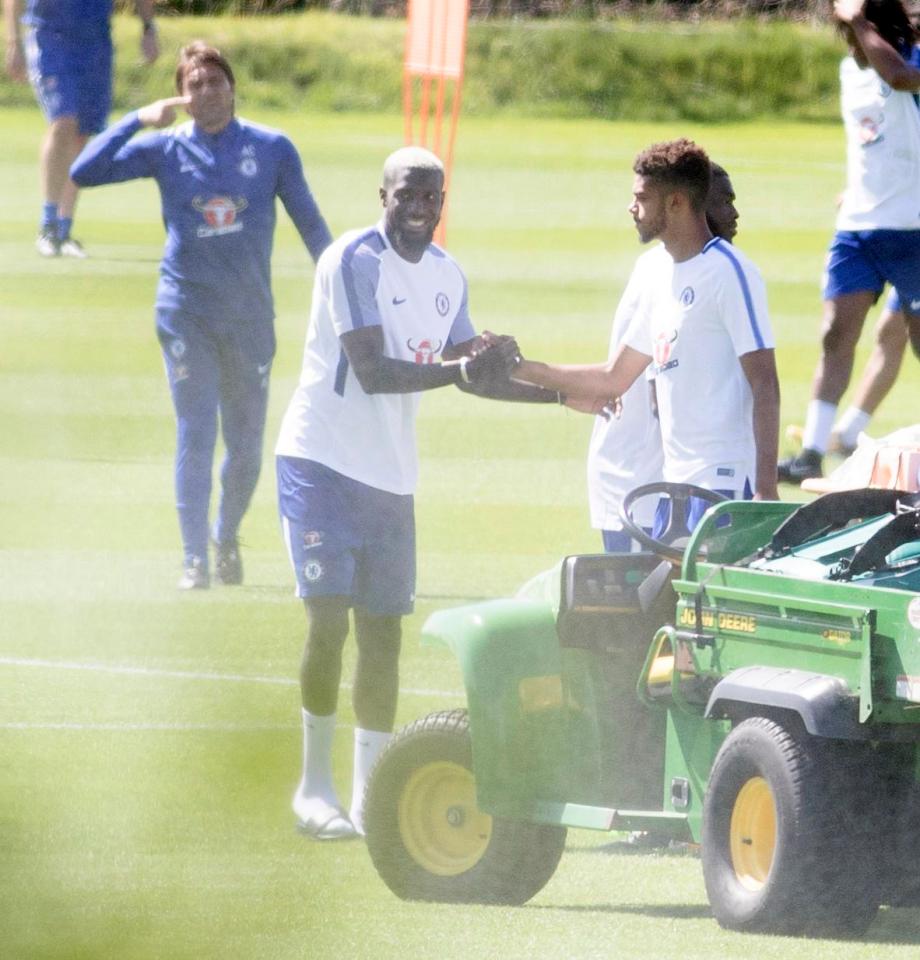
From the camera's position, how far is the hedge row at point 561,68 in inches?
1293

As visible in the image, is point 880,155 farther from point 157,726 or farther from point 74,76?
point 74,76

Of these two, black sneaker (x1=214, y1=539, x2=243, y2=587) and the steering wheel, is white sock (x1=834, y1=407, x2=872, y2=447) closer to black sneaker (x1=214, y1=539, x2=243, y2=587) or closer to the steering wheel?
black sneaker (x1=214, y1=539, x2=243, y2=587)

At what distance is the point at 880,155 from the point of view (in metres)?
11.0

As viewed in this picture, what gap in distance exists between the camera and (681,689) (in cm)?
581

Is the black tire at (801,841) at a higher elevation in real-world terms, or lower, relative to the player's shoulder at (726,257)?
lower

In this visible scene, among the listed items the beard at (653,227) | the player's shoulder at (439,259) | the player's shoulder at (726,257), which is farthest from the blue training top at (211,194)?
the player's shoulder at (726,257)

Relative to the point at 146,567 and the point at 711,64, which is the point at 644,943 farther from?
the point at 711,64

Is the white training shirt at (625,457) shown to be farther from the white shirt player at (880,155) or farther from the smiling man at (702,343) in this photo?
the white shirt player at (880,155)

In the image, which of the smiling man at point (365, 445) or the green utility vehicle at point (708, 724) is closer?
the green utility vehicle at point (708, 724)

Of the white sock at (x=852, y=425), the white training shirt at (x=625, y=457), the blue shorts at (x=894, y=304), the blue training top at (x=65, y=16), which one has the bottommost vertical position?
the white sock at (x=852, y=425)

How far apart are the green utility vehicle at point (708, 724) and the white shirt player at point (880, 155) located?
440 centimetres


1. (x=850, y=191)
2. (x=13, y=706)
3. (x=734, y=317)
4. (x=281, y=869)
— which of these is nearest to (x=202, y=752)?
(x=13, y=706)

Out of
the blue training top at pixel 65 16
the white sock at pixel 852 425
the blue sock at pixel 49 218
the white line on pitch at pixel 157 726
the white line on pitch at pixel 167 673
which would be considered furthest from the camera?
the blue sock at pixel 49 218

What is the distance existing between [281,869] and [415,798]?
38cm
